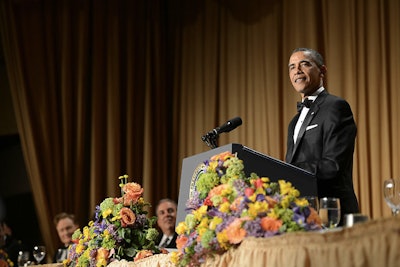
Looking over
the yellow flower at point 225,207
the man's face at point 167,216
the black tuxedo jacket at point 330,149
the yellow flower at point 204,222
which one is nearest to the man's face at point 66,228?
the man's face at point 167,216

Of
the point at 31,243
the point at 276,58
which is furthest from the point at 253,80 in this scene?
the point at 31,243

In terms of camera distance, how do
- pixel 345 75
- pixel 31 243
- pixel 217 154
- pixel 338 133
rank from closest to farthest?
pixel 217 154 → pixel 338 133 → pixel 345 75 → pixel 31 243

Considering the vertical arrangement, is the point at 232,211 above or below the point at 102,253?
above

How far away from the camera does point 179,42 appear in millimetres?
9102

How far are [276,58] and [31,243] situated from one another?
13.1 feet

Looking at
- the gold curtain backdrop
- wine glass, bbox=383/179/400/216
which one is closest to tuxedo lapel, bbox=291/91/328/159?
wine glass, bbox=383/179/400/216

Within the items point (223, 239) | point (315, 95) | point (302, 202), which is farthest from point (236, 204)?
point (315, 95)

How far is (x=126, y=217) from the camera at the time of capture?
4.21 m

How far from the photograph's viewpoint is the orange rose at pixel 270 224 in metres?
2.89

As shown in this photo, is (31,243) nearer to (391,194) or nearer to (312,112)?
(312,112)

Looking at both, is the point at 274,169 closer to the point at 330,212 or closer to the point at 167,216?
the point at 330,212

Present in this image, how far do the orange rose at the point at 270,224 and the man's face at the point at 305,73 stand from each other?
130 centimetres

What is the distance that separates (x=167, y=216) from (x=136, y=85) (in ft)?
7.62

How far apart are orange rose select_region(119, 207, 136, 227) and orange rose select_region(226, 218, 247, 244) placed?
1.33m
